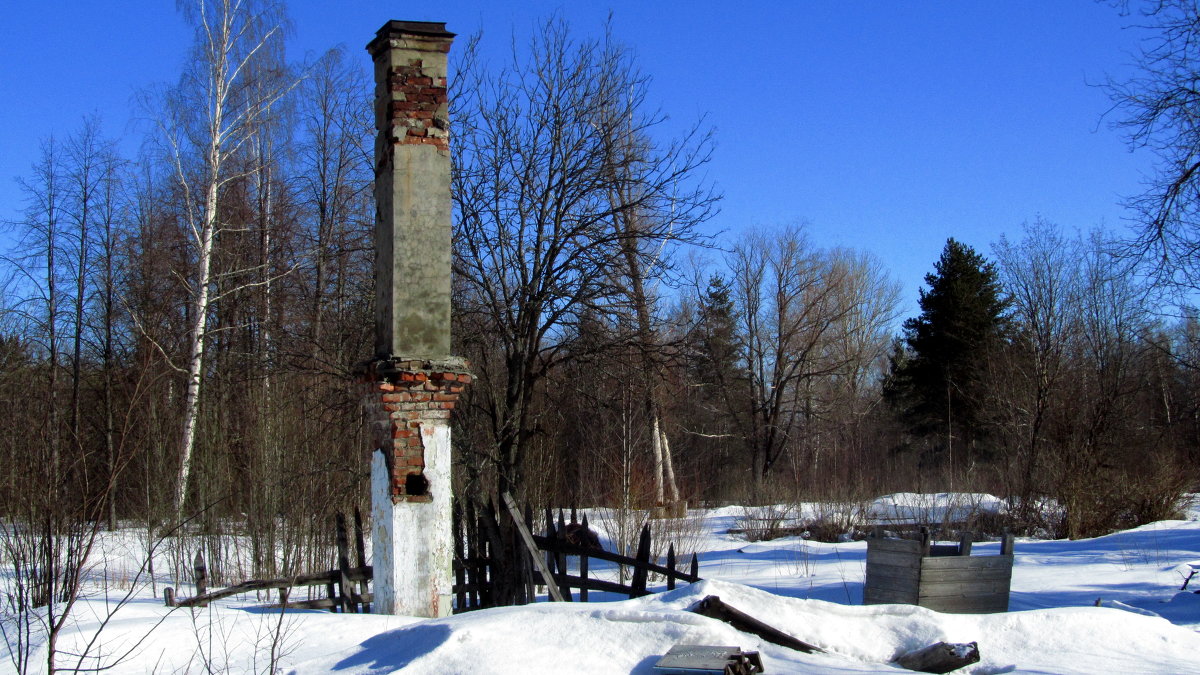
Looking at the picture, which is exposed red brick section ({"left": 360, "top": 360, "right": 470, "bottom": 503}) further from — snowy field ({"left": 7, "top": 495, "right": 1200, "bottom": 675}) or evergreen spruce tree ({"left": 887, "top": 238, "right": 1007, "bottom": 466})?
evergreen spruce tree ({"left": 887, "top": 238, "right": 1007, "bottom": 466})

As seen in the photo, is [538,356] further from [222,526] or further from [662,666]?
[662,666]

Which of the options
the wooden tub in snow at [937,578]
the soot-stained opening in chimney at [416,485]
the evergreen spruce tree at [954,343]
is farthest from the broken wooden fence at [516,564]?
the evergreen spruce tree at [954,343]

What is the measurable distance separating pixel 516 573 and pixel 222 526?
6294 millimetres

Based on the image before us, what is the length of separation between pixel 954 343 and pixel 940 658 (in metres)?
28.4

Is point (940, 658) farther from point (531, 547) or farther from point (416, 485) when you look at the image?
point (416, 485)

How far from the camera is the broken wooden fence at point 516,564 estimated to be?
32.5 ft

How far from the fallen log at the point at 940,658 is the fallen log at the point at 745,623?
0.55 m

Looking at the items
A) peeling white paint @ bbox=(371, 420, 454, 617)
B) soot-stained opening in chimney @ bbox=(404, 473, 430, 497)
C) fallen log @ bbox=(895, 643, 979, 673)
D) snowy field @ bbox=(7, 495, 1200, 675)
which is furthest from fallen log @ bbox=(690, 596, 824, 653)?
soot-stained opening in chimney @ bbox=(404, 473, 430, 497)

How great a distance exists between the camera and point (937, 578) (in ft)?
26.2

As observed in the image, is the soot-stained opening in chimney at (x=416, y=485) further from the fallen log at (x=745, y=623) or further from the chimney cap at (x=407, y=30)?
the chimney cap at (x=407, y=30)

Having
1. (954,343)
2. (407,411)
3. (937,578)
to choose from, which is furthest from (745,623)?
(954,343)

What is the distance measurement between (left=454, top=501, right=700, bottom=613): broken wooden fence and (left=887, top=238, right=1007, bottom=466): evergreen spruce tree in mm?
23028

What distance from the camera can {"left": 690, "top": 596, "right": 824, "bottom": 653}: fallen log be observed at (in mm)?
5898

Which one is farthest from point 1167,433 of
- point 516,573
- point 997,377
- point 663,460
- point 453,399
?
point 453,399
